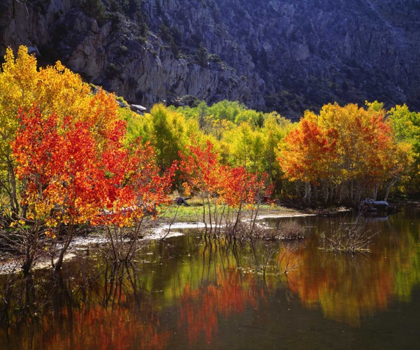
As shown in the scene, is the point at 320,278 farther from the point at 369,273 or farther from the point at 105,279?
the point at 105,279

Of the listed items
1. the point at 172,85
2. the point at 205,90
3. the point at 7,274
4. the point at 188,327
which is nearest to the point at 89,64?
the point at 172,85

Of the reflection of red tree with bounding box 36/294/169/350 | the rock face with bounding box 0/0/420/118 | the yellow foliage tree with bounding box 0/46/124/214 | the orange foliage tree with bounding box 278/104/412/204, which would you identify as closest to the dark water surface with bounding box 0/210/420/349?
the reflection of red tree with bounding box 36/294/169/350

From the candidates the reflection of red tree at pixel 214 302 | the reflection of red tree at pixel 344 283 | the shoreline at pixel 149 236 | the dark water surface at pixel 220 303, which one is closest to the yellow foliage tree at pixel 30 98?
the shoreline at pixel 149 236

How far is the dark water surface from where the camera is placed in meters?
11.7

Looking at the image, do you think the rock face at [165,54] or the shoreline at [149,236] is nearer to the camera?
the shoreline at [149,236]

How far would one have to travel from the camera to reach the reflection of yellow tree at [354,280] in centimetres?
1431

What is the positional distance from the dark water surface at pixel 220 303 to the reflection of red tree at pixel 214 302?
0.13 ft

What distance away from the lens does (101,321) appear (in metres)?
13.2

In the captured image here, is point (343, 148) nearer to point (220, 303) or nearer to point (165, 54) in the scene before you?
point (220, 303)

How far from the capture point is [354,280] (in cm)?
1738

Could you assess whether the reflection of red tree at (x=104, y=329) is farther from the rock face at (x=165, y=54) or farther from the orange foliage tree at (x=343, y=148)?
the rock face at (x=165, y=54)

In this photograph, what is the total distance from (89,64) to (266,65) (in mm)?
109815

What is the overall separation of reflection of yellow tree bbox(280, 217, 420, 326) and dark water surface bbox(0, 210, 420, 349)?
4cm

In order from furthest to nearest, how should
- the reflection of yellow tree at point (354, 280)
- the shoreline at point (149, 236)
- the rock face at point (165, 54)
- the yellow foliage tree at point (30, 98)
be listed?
the rock face at point (165, 54) < the yellow foliage tree at point (30, 98) < the shoreline at point (149, 236) < the reflection of yellow tree at point (354, 280)
